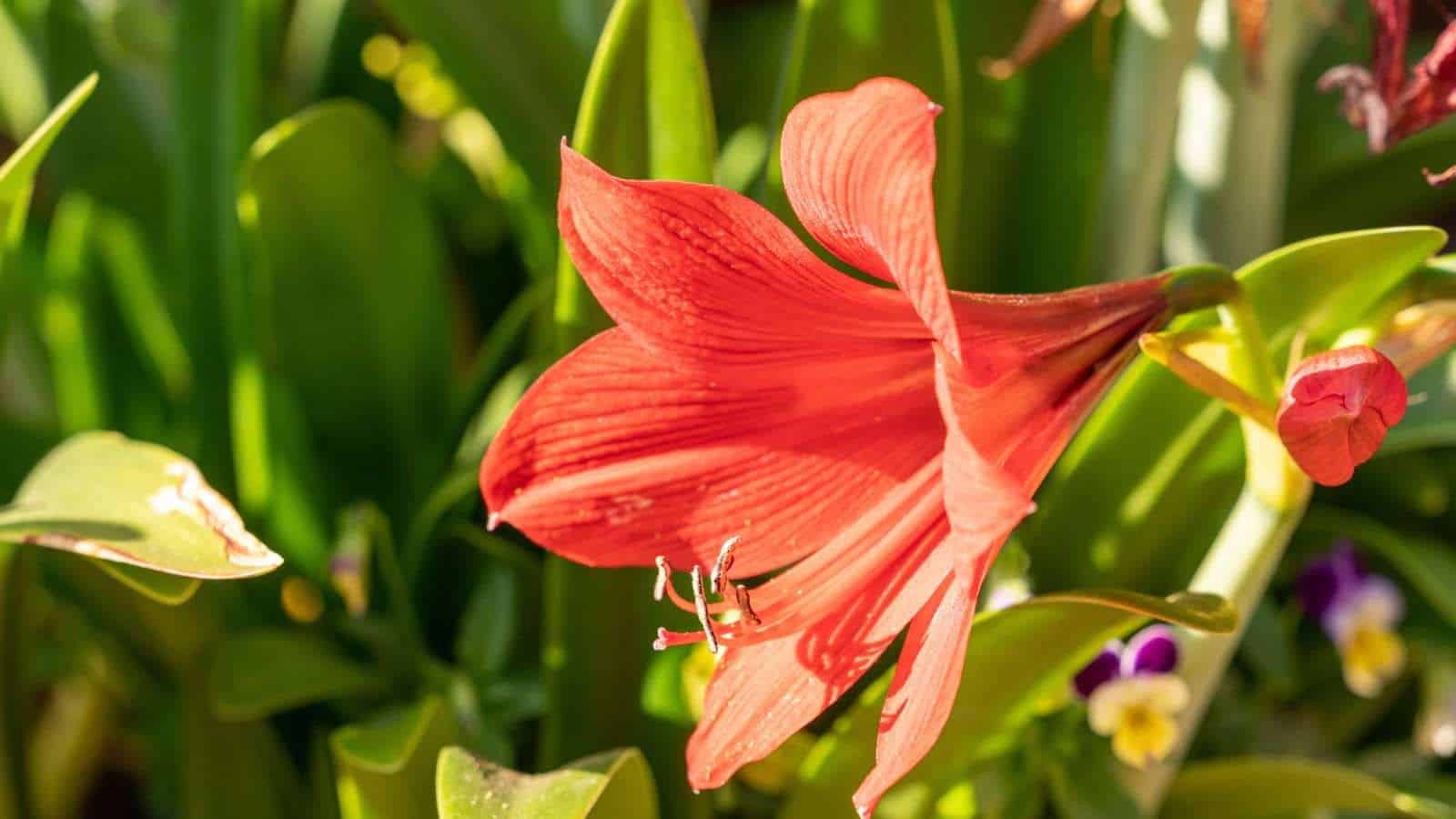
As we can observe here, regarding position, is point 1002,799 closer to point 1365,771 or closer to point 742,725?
point 742,725

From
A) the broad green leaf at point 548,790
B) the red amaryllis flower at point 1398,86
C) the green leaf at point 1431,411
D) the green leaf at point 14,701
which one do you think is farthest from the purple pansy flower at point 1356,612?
the green leaf at point 14,701

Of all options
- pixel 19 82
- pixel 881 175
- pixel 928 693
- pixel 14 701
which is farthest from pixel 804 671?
pixel 19 82

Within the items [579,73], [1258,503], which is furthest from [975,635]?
[579,73]

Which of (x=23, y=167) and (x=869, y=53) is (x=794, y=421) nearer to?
(x=869, y=53)

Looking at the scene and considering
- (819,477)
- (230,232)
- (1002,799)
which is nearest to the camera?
(819,477)

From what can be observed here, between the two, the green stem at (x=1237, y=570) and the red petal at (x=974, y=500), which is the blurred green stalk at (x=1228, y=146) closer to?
the green stem at (x=1237, y=570)

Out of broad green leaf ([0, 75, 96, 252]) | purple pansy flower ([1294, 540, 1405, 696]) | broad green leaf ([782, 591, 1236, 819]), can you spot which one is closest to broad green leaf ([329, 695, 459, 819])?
broad green leaf ([782, 591, 1236, 819])
